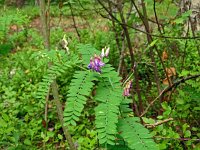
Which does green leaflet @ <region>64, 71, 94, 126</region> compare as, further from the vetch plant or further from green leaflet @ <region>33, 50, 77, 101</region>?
green leaflet @ <region>33, 50, 77, 101</region>

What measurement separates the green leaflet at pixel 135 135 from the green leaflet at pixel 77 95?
161 mm

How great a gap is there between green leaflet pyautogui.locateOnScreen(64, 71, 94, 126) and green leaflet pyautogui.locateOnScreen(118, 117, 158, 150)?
0.16 meters

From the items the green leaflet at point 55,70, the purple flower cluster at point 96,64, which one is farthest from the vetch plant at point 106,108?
the green leaflet at point 55,70

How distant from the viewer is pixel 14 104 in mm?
3600

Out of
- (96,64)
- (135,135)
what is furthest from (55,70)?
(135,135)

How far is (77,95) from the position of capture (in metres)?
1.33

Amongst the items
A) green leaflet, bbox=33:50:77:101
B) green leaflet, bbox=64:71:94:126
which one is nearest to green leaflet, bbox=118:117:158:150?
green leaflet, bbox=64:71:94:126

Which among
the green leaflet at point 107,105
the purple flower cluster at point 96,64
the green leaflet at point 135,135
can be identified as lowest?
the green leaflet at point 135,135

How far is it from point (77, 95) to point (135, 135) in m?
0.23

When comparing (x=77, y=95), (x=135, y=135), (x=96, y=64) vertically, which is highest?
(x=96, y=64)

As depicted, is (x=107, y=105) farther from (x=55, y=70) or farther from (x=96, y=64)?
(x=55, y=70)

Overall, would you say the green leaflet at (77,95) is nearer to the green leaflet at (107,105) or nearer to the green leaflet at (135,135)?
the green leaflet at (107,105)

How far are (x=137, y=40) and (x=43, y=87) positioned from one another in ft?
13.9

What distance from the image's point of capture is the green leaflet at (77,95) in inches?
50.7
